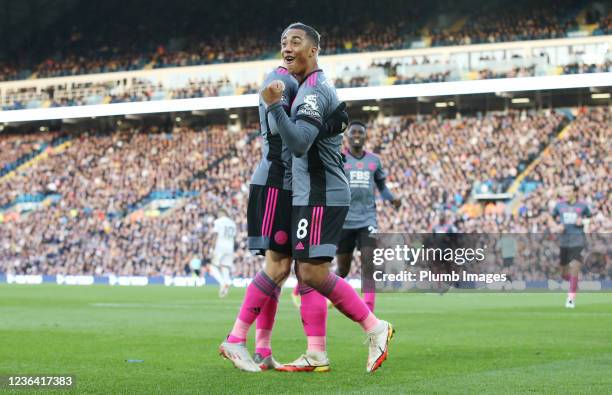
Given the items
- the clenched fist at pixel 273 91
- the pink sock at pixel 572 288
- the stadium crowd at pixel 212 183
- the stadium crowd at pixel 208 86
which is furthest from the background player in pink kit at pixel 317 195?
the stadium crowd at pixel 208 86

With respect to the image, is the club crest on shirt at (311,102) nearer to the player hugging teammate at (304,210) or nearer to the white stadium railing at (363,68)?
the player hugging teammate at (304,210)

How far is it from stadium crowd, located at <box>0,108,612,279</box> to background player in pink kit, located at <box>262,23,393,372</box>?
82.0 ft

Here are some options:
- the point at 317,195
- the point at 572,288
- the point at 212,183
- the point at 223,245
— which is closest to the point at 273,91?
the point at 317,195

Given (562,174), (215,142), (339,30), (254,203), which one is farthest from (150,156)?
(254,203)

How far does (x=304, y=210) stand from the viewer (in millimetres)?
6934

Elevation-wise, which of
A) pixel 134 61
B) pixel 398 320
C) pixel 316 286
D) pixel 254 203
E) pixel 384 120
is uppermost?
pixel 134 61

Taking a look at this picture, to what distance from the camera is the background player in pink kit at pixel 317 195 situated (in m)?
6.90

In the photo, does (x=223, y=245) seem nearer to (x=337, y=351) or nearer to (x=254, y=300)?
(x=337, y=351)

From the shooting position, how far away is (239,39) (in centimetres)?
4884

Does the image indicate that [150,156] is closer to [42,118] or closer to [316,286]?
[42,118]

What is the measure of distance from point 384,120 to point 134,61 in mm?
13700

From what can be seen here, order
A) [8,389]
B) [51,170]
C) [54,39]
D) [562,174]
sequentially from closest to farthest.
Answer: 1. [8,389]
2. [562,174]
3. [51,170]
4. [54,39]

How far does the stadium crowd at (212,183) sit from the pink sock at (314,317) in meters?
24.8

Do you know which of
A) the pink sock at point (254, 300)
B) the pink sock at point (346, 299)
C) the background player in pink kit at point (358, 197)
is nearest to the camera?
the pink sock at point (346, 299)
